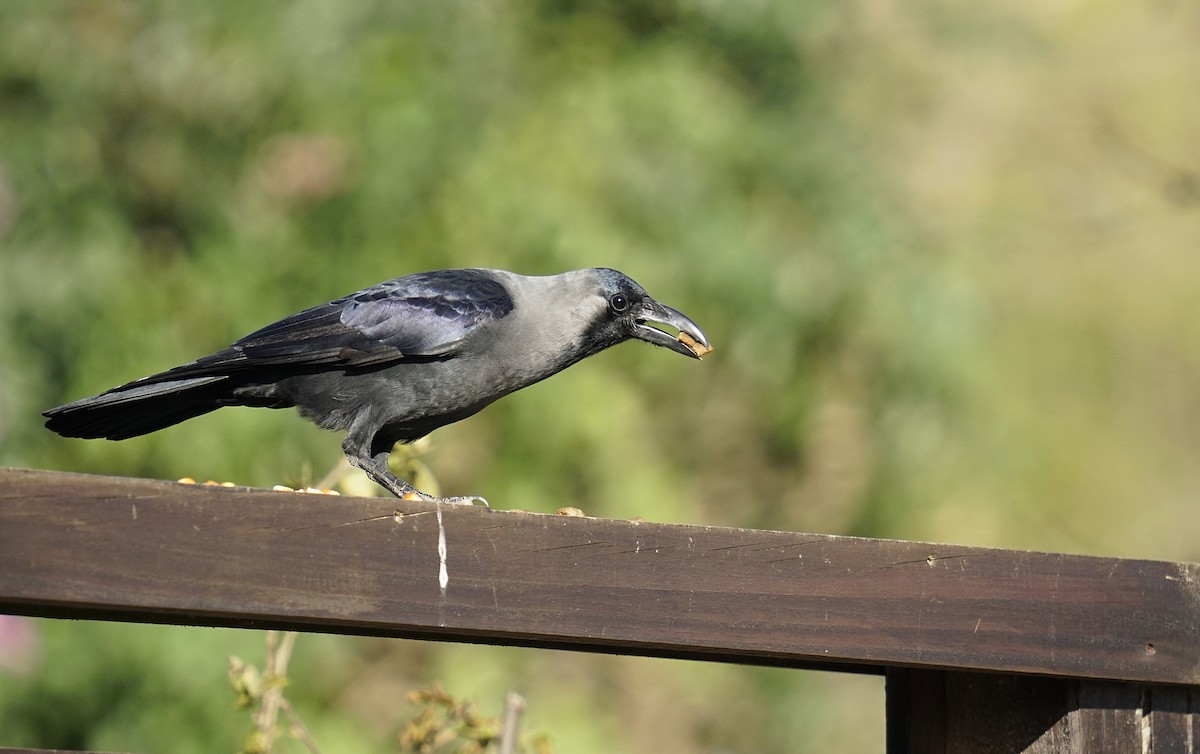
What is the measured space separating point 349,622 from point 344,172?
14.5 feet

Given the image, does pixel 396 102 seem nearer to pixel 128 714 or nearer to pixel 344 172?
pixel 344 172

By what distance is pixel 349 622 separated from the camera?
1917 millimetres

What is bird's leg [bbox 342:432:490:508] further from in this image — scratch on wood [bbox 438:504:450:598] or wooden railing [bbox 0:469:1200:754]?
scratch on wood [bbox 438:504:450:598]

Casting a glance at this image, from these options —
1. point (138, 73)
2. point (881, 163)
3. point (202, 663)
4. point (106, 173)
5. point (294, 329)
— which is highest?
point (881, 163)

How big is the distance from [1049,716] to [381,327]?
2118 millimetres

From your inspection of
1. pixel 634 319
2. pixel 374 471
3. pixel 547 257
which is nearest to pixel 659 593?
pixel 374 471

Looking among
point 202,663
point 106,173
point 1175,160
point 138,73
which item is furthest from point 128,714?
point 1175,160

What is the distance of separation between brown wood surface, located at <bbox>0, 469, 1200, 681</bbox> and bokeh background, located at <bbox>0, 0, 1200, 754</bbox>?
3700mm

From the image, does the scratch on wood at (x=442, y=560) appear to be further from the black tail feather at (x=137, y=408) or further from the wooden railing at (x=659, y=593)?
the black tail feather at (x=137, y=408)

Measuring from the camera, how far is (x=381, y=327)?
3.79 m

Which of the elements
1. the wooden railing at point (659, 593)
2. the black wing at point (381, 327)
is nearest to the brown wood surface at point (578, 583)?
the wooden railing at point (659, 593)

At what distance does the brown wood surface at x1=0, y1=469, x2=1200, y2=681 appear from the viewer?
179 centimetres

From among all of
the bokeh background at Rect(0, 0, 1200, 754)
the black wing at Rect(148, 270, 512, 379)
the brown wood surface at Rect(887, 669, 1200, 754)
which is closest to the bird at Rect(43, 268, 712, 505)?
the black wing at Rect(148, 270, 512, 379)

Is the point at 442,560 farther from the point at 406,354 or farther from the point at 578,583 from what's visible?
the point at 406,354
